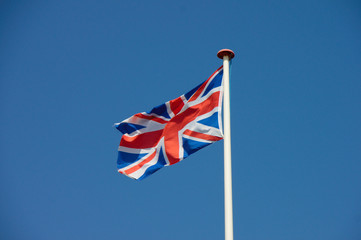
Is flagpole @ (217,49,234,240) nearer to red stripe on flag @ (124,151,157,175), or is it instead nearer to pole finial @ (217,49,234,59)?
pole finial @ (217,49,234,59)

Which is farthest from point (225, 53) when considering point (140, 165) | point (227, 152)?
point (140, 165)

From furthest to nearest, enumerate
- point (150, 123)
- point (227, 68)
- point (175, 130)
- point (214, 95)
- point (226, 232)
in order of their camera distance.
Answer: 1. point (150, 123)
2. point (175, 130)
3. point (214, 95)
4. point (227, 68)
5. point (226, 232)

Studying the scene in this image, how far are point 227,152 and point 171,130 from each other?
3.34 meters

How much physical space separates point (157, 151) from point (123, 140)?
4.16 feet

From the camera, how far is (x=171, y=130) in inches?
478

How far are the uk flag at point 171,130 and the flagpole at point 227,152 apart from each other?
0.72m

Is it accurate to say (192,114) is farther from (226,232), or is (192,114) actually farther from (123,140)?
(226,232)

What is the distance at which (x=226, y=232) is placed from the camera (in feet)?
27.3

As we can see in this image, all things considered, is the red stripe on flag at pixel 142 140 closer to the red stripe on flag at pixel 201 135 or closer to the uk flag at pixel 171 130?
the uk flag at pixel 171 130

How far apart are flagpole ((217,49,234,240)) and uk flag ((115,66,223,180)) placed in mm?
722

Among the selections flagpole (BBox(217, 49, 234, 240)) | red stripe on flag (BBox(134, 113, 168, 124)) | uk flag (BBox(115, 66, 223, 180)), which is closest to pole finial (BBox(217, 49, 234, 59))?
flagpole (BBox(217, 49, 234, 240))

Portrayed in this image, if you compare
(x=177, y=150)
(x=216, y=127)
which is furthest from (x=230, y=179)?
(x=177, y=150)

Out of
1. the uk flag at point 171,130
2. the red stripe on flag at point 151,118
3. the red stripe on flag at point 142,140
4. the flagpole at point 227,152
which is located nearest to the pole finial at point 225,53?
the flagpole at point 227,152

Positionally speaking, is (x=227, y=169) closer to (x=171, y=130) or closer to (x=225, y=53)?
(x=225, y=53)
